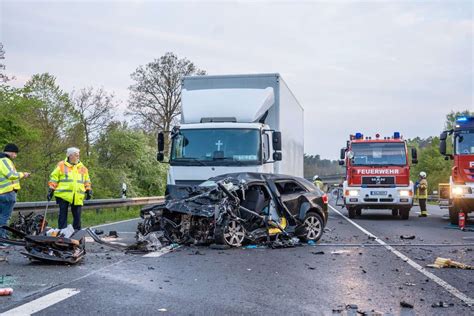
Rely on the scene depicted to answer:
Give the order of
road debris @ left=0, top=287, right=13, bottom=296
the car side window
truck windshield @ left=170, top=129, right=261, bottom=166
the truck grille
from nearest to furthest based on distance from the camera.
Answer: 1. road debris @ left=0, top=287, right=13, bottom=296
2. the car side window
3. truck windshield @ left=170, top=129, right=261, bottom=166
4. the truck grille

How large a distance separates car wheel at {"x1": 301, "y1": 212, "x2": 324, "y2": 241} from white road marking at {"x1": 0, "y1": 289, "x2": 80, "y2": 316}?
614cm

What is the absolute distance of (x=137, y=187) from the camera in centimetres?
4162

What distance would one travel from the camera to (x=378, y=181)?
1983cm

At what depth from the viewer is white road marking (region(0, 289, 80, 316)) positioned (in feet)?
16.9

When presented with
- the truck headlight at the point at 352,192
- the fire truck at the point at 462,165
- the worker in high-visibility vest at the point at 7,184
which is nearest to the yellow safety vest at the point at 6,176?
the worker in high-visibility vest at the point at 7,184

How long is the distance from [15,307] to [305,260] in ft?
15.9

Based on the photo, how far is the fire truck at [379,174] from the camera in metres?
19.7

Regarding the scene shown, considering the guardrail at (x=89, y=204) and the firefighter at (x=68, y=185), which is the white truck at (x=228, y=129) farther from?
the guardrail at (x=89, y=204)

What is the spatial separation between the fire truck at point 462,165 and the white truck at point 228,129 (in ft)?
16.0

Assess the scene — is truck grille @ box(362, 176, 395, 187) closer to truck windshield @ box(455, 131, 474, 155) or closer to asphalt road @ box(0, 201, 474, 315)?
truck windshield @ box(455, 131, 474, 155)

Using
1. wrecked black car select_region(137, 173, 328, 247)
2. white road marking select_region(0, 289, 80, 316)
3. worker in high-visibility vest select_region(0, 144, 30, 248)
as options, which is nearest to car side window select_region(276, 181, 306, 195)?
wrecked black car select_region(137, 173, 328, 247)

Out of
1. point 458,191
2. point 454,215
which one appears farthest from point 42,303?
point 454,215

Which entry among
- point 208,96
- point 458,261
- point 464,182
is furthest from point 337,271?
point 464,182

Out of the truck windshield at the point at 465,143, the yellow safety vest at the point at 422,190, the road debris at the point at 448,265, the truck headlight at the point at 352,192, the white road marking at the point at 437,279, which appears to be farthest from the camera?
the yellow safety vest at the point at 422,190
